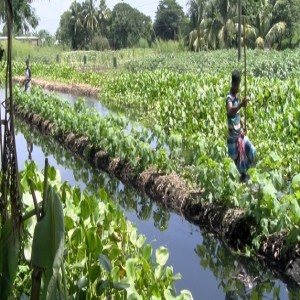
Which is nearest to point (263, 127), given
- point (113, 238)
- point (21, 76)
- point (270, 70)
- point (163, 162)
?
point (163, 162)

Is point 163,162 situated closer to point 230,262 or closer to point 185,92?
point 230,262

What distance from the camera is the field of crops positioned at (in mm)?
5809

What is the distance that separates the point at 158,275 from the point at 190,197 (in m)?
3.91

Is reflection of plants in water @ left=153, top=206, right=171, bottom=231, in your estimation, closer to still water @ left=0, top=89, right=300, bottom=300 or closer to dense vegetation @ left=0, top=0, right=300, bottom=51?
still water @ left=0, top=89, right=300, bottom=300

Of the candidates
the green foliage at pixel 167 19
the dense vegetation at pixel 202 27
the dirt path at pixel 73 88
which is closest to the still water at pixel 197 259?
the dirt path at pixel 73 88

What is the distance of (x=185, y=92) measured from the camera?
1399cm

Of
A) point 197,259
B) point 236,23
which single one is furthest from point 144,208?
point 236,23

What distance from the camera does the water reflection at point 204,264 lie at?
5.59m

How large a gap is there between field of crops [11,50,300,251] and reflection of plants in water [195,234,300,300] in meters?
0.35

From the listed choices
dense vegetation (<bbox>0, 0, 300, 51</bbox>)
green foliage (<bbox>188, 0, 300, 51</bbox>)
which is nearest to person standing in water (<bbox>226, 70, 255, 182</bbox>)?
dense vegetation (<bbox>0, 0, 300, 51</bbox>)

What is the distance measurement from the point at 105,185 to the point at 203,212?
2809mm

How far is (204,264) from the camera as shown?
6.39 meters

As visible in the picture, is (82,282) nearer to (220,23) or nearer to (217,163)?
(217,163)

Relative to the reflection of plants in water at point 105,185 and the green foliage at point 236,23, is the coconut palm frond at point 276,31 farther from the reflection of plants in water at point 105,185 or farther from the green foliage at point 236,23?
the reflection of plants in water at point 105,185
